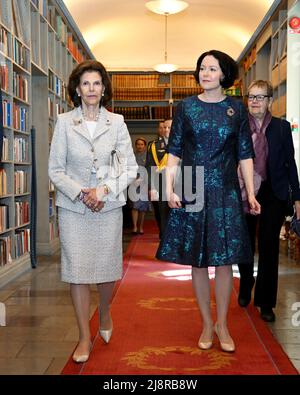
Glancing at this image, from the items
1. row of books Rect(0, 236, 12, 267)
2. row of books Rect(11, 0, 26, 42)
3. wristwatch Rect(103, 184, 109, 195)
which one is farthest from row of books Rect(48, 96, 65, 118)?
wristwatch Rect(103, 184, 109, 195)

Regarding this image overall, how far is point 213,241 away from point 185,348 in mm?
576

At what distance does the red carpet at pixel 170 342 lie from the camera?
2.82m

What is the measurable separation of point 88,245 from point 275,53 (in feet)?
19.5

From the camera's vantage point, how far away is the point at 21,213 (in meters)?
Result: 6.09

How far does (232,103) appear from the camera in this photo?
3.14 m

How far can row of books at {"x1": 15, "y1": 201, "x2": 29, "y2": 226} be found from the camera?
593 centimetres

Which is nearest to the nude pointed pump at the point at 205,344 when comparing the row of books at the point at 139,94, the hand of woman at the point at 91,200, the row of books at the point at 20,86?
the hand of woman at the point at 91,200

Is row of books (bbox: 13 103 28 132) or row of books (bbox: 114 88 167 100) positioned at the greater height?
row of books (bbox: 114 88 167 100)

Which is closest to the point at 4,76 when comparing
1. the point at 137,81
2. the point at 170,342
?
the point at 170,342

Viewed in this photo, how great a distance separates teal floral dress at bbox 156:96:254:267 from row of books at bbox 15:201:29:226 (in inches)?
121

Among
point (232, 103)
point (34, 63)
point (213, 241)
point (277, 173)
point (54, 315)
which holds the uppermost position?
point (34, 63)

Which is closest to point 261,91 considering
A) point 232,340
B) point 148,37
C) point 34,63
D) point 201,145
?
point 201,145

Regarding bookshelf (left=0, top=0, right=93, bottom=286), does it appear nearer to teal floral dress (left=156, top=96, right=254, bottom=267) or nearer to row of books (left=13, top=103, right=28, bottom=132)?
row of books (left=13, top=103, right=28, bottom=132)
